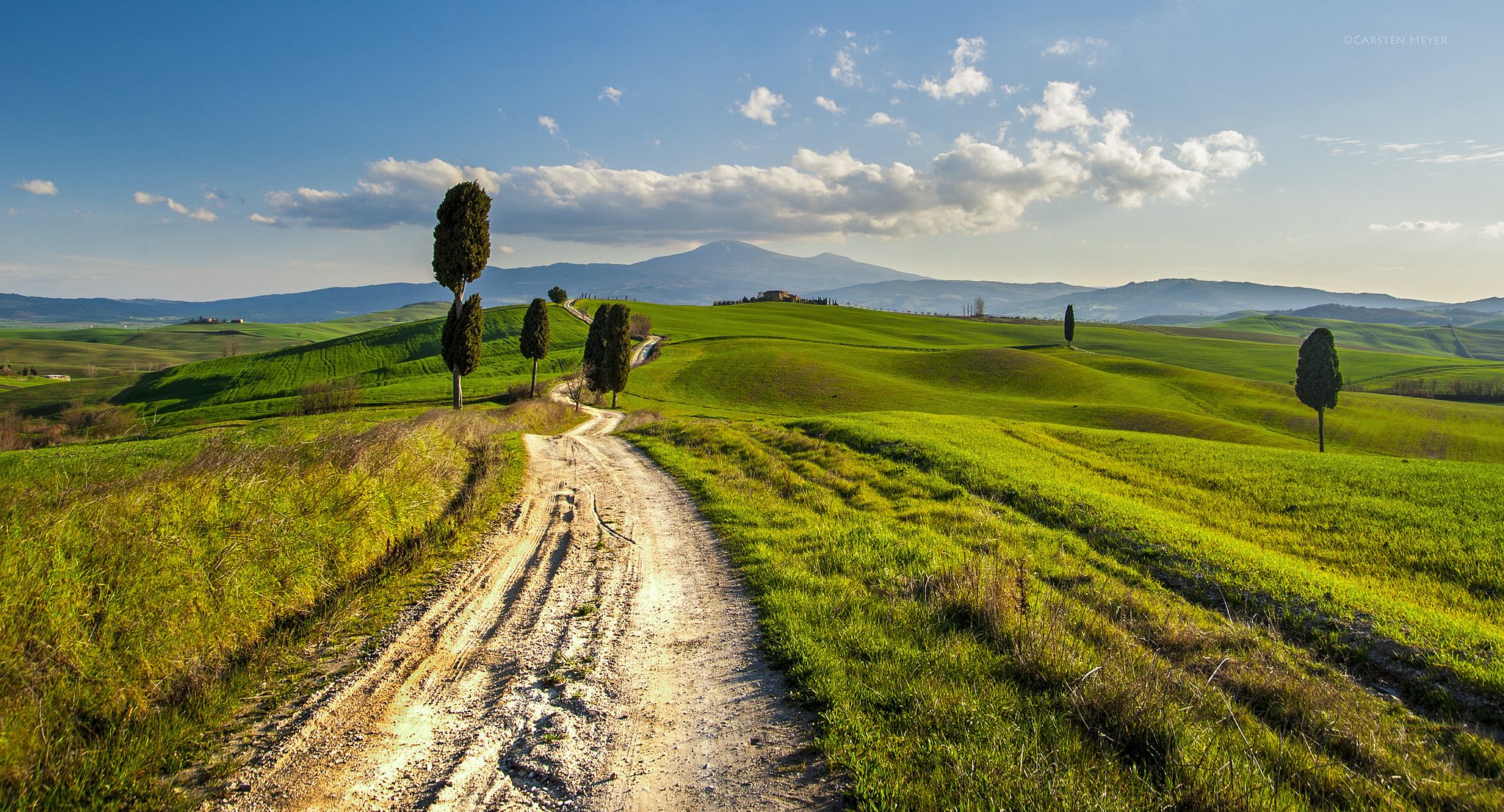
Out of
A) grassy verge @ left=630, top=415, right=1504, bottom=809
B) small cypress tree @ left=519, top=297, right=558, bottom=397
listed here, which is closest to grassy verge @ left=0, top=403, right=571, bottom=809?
grassy verge @ left=630, top=415, right=1504, bottom=809

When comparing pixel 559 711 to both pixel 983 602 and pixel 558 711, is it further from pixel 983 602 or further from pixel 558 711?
pixel 983 602

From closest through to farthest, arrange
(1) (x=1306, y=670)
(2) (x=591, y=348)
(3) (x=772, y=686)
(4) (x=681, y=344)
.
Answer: (3) (x=772, y=686), (1) (x=1306, y=670), (2) (x=591, y=348), (4) (x=681, y=344)

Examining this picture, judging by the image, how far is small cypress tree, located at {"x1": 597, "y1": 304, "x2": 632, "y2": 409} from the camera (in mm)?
54312

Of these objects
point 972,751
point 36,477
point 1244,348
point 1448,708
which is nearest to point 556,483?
point 36,477

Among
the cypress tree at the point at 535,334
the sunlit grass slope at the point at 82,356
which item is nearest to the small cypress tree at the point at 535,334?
the cypress tree at the point at 535,334

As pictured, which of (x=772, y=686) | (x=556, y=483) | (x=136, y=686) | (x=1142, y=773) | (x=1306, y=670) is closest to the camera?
(x=1142, y=773)

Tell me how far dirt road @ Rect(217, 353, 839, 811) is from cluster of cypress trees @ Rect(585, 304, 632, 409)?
45504 millimetres

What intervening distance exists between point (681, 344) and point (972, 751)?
89579 millimetres

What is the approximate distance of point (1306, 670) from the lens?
778 centimetres

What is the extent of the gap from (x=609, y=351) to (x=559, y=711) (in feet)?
167

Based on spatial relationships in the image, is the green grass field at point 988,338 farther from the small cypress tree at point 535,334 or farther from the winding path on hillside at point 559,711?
the winding path on hillside at point 559,711

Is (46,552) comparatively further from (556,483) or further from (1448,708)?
(1448,708)

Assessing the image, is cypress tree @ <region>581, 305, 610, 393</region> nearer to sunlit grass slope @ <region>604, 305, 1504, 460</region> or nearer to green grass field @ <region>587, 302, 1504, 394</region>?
sunlit grass slope @ <region>604, 305, 1504, 460</region>

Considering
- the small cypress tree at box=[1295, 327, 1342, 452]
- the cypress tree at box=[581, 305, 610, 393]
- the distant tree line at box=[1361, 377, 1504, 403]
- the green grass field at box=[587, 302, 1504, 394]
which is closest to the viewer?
the small cypress tree at box=[1295, 327, 1342, 452]
